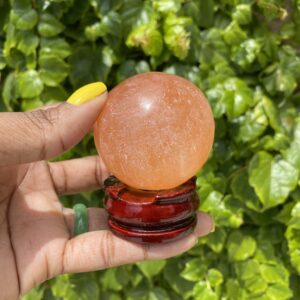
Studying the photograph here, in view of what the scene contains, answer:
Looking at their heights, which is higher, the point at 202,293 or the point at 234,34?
the point at 234,34

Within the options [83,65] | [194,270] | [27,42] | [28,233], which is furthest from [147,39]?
[194,270]

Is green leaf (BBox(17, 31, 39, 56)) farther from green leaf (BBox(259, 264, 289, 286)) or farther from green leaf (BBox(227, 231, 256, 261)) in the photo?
green leaf (BBox(259, 264, 289, 286))

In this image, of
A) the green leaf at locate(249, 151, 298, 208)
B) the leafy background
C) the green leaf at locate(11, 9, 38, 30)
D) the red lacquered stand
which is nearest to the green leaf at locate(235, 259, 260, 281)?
the leafy background

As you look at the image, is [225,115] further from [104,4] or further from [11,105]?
[11,105]

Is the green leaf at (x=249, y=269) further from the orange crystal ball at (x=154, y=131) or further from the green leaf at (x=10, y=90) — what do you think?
the green leaf at (x=10, y=90)

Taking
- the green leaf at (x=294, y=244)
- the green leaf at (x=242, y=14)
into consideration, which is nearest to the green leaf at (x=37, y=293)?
the green leaf at (x=294, y=244)

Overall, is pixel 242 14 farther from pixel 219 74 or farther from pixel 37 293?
pixel 37 293
